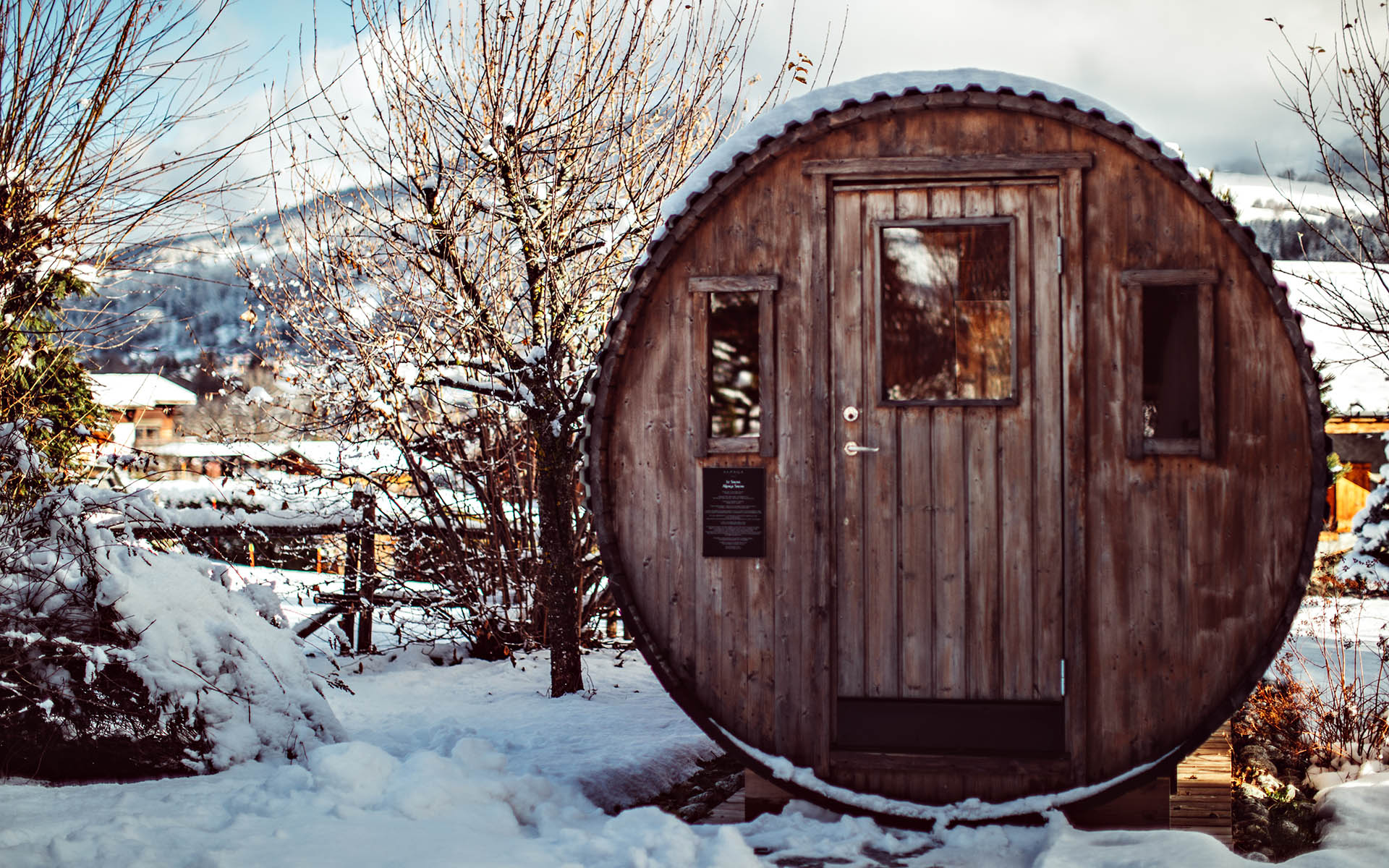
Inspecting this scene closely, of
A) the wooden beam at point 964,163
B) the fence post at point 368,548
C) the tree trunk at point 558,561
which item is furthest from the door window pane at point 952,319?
the fence post at point 368,548

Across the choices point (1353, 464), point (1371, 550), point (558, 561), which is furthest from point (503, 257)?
point (1353, 464)

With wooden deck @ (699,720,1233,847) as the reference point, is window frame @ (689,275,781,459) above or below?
above

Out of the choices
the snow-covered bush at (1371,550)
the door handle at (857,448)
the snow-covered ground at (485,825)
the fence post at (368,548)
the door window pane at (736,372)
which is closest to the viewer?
the snow-covered ground at (485,825)

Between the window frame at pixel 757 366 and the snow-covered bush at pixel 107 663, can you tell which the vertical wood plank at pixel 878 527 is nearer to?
the window frame at pixel 757 366

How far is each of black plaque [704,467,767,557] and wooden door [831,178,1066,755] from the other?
0.33 meters

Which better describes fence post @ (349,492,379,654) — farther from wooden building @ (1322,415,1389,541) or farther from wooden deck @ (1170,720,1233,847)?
wooden building @ (1322,415,1389,541)

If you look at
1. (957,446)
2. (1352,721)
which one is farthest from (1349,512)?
(957,446)

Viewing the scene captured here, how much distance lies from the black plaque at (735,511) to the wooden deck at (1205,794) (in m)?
2.03

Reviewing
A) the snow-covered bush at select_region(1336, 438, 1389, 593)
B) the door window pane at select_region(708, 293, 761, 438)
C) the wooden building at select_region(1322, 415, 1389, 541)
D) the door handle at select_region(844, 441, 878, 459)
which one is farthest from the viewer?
the wooden building at select_region(1322, 415, 1389, 541)

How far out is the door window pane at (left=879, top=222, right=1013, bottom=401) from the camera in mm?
4242

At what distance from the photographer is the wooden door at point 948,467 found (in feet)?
13.7

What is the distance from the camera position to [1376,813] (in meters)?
4.30

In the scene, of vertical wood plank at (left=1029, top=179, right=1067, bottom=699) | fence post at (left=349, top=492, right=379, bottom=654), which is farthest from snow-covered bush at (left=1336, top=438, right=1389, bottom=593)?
fence post at (left=349, top=492, right=379, bottom=654)

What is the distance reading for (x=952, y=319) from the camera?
4281 millimetres
